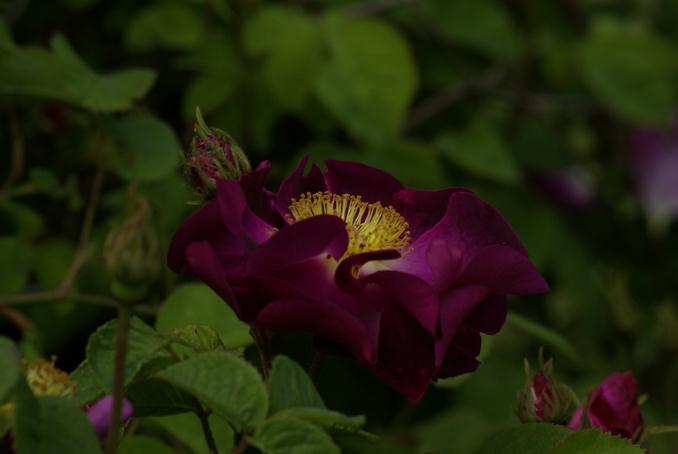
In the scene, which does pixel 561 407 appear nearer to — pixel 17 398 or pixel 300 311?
pixel 300 311

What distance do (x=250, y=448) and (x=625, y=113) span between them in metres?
1.31

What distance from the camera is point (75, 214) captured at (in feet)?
5.38

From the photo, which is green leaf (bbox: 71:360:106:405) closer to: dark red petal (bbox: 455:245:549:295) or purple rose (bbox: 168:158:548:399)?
purple rose (bbox: 168:158:548:399)

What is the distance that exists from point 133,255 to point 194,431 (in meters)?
0.46

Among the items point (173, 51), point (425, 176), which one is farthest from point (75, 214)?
point (425, 176)

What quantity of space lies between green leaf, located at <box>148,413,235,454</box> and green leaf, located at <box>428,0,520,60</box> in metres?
0.97

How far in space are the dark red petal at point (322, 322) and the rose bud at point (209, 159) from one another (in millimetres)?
104

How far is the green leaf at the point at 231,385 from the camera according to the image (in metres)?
0.56

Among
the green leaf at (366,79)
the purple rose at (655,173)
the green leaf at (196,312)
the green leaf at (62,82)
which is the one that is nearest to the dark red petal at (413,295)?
the green leaf at (196,312)

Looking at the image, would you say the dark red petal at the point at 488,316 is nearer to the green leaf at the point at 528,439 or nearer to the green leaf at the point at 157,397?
the green leaf at the point at 528,439

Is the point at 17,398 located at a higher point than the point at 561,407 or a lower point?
higher

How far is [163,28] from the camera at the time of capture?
60.6 inches

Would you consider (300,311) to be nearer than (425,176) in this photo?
Yes

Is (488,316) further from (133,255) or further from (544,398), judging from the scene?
(133,255)
